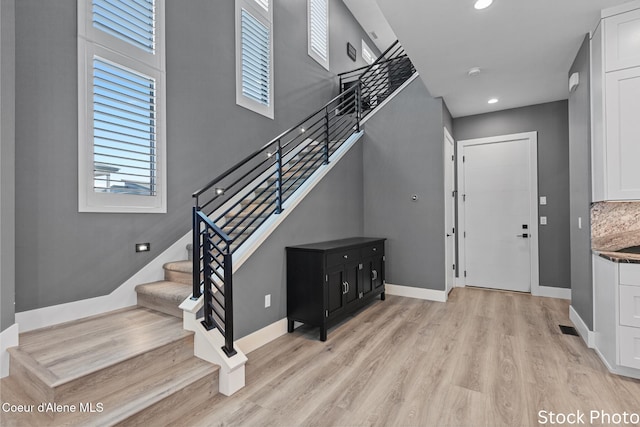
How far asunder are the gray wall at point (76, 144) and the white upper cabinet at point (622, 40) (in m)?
3.92

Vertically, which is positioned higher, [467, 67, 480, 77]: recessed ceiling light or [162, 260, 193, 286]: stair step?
[467, 67, 480, 77]: recessed ceiling light

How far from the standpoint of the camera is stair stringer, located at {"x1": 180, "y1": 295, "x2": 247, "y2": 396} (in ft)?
7.22

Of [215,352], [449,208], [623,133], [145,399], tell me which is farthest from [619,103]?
[145,399]

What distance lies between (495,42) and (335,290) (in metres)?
3.04

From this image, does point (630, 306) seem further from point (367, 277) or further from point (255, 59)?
point (255, 59)

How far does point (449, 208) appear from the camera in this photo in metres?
4.91

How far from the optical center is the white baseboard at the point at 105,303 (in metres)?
2.45

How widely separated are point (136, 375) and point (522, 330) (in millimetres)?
3690

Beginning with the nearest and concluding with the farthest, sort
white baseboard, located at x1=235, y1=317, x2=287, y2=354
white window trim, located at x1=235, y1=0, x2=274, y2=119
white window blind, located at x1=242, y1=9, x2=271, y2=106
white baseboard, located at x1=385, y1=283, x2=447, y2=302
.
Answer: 1. white baseboard, located at x1=235, y1=317, x2=287, y2=354
2. white window trim, located at x1=235, y1=0, x2=274, y2=119
3. white window blind, located at x1=242, y1=9, x2=271, y2=106
4. white baseboard, located at x1=385, y1=283, x2=447, y2=302

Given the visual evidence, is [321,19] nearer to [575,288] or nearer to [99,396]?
[575,288]

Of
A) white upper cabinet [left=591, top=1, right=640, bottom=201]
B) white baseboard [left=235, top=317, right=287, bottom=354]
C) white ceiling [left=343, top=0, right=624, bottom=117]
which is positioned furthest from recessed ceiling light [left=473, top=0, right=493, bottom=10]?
white baseboard [left=235, top=317, right=287, bottom=354]

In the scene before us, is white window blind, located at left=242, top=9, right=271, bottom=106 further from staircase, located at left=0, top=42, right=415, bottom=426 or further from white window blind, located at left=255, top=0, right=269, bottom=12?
staircase, located at left=0, top=42, right=415, bottom=426

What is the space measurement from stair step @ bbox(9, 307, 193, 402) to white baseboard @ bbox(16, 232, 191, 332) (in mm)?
86

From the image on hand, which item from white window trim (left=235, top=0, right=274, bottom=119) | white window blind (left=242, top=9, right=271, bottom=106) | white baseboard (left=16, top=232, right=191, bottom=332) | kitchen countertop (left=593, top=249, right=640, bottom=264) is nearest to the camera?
kitchen countertop (left=593, top=249, right=640, bottom=264)
